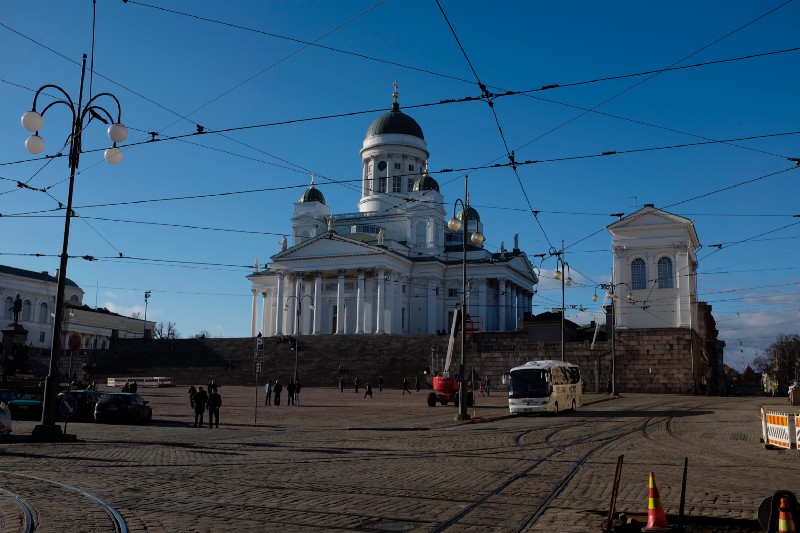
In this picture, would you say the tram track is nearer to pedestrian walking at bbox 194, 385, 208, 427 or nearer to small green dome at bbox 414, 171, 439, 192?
pedestrian walking at bbox 194, 385, 208, 427

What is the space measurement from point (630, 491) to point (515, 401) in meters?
21.5

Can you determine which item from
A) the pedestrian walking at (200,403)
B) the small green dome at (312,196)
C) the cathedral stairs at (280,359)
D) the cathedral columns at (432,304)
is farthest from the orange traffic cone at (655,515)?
the small green dome at (312,196)

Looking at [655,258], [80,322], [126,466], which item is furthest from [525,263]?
[126,466]

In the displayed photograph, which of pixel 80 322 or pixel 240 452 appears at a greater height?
pixel 80 322

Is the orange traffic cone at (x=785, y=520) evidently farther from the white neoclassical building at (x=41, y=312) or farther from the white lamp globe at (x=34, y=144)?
the white neoclassical building at (x=41, y=312)

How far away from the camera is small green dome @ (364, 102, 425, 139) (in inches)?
3777

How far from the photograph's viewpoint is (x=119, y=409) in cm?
2500

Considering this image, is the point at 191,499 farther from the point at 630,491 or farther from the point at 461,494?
the point at 630,491

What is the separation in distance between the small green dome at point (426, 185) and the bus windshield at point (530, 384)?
58.2 metres

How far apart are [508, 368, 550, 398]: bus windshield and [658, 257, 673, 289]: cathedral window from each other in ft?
116

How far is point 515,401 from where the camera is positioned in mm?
31359

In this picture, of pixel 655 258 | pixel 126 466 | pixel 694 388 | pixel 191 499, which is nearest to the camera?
pixel 191 499

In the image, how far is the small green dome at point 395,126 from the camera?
9594cm

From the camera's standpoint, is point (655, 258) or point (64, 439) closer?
point (64, 439)
